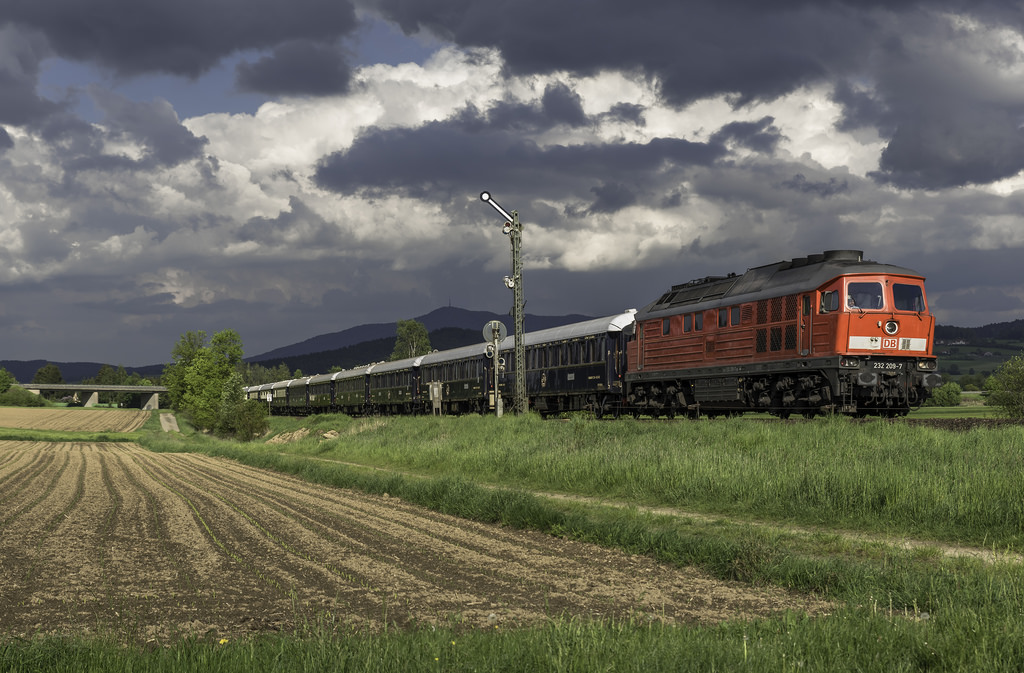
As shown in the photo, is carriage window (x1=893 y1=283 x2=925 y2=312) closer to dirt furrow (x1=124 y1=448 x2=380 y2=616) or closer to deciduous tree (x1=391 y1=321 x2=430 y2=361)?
dirt furrow (x1=124 y1=448 x2=380 y2=616)

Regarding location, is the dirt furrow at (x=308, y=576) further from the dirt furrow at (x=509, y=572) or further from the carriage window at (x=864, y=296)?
the carriage window at (x=864, y=296)

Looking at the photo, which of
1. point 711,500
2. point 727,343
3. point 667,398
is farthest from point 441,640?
point 667,398

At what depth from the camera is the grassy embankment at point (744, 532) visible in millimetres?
5934

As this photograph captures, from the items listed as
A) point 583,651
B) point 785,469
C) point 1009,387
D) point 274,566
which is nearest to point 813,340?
point 785,469

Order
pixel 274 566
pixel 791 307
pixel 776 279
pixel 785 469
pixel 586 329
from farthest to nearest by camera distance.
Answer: pixel 586 329 → pixel 776 279 → pixel 791 307 → pixel 785 469 → pixel 274 566

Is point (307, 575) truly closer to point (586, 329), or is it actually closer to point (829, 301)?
point (829, 301)

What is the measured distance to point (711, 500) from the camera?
575 inches

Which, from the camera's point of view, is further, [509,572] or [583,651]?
[509,572]

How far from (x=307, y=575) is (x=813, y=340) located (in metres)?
17.3

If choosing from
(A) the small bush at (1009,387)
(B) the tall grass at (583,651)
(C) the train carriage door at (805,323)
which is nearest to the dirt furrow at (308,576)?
(B) the tall grass at (583,651)

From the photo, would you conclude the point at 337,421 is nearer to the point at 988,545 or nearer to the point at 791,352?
the point at 791,352

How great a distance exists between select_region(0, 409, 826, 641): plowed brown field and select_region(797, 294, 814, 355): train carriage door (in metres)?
12.8

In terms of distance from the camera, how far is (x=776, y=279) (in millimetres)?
25750

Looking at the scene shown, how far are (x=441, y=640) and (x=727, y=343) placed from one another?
22014 millimetres
